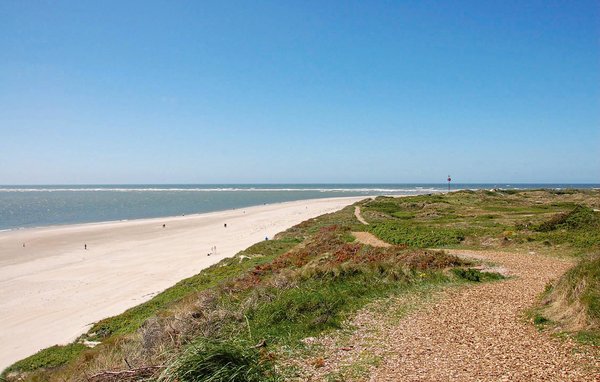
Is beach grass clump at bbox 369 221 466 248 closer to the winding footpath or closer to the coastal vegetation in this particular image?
the coastal vegetation

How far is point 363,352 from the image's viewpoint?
9414 mm

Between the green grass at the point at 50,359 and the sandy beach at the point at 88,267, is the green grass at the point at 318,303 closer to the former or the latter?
the green grass at the point at 50,359

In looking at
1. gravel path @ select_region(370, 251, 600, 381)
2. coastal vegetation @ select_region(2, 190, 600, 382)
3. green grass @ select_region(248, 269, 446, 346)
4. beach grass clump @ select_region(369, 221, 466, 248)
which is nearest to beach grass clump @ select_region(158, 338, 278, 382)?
coastal vegetation @ select_region(2, 190, 600, 382)

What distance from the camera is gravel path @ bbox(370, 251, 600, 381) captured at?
26.1 ft

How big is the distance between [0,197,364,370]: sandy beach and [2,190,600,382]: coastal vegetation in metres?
4.24

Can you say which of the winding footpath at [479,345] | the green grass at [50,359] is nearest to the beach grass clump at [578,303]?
the winding footpath at [479,345]

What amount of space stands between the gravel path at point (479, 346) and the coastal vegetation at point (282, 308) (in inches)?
33.8

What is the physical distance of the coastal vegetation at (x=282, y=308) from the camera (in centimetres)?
754

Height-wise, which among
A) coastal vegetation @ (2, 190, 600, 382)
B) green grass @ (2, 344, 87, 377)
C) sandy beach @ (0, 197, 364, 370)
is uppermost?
coastal vegetation @ (2, 190, 600, 382)

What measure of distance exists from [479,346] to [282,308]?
18.5 ft

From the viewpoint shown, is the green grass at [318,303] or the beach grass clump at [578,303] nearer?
the beach grass clump at [578,303]

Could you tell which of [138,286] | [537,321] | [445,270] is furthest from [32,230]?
[537,321]

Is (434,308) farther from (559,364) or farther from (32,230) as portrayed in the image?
(32,230)

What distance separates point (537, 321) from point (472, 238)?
1684cm
